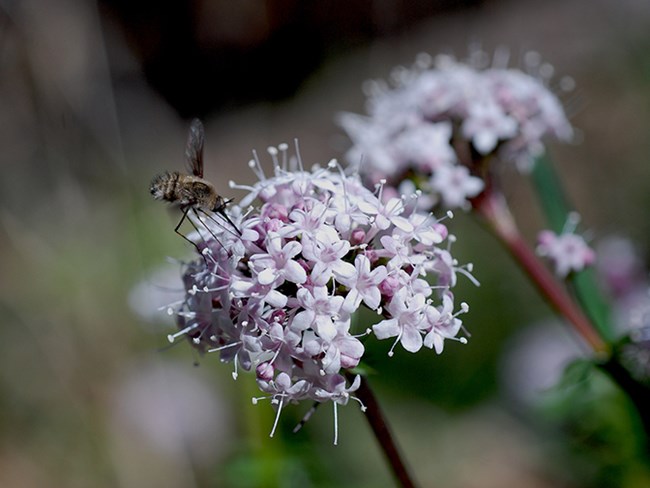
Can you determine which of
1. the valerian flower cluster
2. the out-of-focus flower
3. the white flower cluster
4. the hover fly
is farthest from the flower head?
the hover fly

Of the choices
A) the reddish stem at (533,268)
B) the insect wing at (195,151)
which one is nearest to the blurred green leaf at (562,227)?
the reddish stem at (533,268)

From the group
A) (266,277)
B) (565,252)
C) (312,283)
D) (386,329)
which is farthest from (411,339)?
(565,252)

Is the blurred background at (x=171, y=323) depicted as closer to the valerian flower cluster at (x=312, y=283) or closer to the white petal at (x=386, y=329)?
the valerian flower cluster at (x=312, y=283)

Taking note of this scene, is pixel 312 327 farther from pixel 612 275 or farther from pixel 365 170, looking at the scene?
pixel 612 275

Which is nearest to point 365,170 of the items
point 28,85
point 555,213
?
point 555,213

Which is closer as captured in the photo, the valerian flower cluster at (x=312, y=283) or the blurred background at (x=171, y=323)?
the valerian flower cluster at (x=312, y=283)

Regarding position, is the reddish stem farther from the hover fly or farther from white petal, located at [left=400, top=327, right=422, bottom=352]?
the hover fly

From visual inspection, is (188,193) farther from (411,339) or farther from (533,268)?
(533,268)
